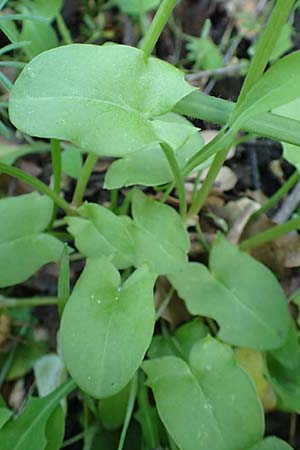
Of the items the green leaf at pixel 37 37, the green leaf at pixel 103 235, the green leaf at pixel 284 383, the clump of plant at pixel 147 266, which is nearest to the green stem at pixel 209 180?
the clump of plant at pixel 147 266

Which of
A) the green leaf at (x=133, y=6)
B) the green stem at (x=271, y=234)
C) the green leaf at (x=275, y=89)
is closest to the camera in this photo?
the green leaf at (x=275, y=89)

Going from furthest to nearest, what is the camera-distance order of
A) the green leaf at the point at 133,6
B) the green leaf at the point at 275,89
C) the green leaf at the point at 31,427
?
the green leaf at the point at 133,6 < the green leaf at the point at 31,427 < the green leaf at the point at 275,89

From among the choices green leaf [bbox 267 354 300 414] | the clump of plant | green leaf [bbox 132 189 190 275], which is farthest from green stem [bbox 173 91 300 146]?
green leaf [bbox 267 354 300 414]

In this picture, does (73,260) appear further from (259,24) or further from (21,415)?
(259,24)

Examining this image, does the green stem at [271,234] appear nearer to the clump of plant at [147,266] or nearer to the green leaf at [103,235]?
the clump of plant at [147,266]

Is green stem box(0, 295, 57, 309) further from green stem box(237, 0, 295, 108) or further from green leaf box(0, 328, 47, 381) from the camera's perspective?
green stem box(237, 0, 295, 108)

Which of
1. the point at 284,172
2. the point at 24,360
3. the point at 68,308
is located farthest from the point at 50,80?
the point at 284,172

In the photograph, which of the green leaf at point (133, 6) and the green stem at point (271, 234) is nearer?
the green stem at point (271, 234)

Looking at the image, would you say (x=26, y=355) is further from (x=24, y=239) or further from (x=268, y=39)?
(x=268, y=39)
